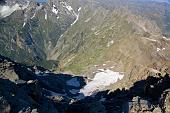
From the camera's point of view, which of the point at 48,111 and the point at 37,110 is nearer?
the point at 37,110

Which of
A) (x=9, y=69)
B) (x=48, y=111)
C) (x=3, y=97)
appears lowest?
(x=9, y=69)


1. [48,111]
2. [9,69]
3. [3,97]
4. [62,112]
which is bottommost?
[9,69]

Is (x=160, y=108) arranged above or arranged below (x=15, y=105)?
below

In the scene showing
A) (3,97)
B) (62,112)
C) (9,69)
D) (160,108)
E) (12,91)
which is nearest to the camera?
(3,97)

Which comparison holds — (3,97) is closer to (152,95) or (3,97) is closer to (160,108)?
(160,108)

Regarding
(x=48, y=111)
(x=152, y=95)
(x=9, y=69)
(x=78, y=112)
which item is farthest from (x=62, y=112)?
(x=9, y=69)

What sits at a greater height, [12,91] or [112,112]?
[12,91]

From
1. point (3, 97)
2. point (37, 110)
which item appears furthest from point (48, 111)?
point (3, 97)

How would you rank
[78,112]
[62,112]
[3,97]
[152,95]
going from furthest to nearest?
[152,95] < [78,112] < [62,112] < [3,97]

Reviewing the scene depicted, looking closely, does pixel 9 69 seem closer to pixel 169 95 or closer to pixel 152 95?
pixel 152 95
